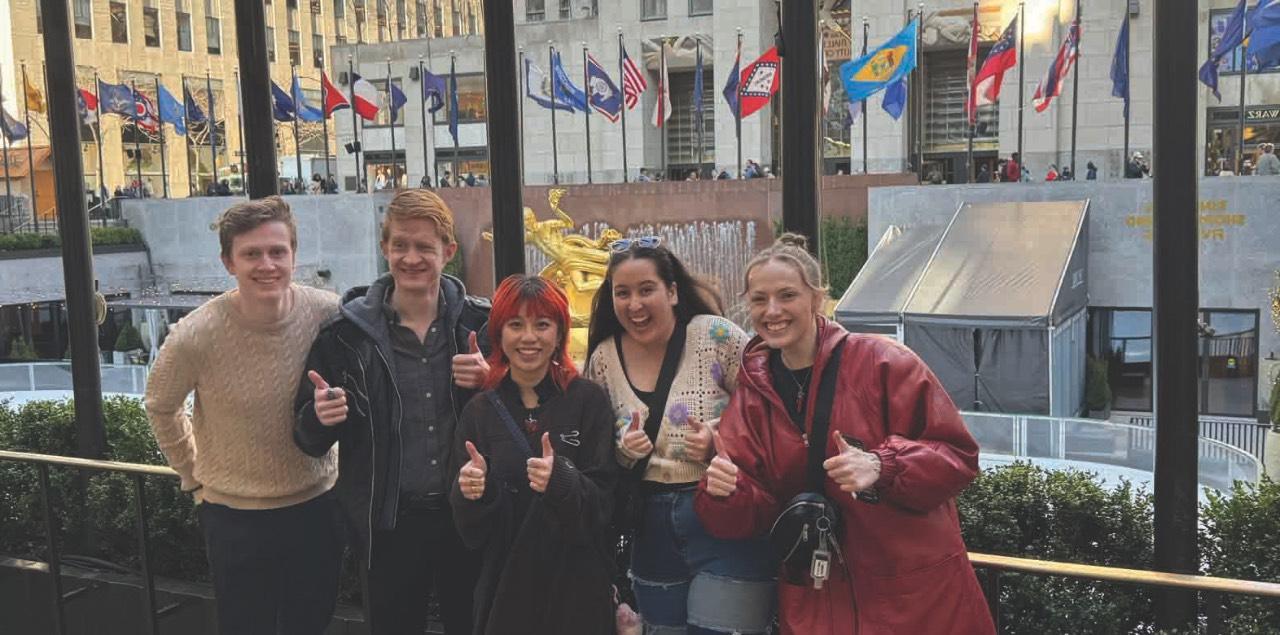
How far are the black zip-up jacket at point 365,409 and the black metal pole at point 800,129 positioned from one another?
139 cm

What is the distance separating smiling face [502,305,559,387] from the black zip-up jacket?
31 cm

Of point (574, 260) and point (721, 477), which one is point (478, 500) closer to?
point (721, 477)

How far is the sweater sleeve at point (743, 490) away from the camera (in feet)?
8.37

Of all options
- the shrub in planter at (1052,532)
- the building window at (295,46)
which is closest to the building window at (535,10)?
the building window at (295,46)

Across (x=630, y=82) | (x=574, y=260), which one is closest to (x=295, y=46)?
(x=630, y=82)

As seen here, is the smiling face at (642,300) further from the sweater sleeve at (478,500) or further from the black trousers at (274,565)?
the black trousers at (274,565)

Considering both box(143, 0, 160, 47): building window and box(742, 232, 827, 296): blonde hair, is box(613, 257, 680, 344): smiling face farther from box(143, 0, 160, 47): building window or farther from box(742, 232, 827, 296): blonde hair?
box(143, 0, 160, 47): building window

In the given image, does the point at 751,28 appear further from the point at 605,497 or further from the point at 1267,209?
the point at 605,497

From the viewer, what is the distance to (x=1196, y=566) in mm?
3281

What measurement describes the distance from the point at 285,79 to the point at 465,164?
13.2 meters

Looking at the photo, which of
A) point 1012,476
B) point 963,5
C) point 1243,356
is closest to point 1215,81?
point 1243,356

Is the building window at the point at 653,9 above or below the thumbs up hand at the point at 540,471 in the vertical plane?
above

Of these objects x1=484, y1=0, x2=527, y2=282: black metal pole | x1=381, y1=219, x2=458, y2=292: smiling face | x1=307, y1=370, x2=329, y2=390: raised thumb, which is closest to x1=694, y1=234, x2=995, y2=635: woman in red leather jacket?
x1=381, y1=219, x2=458, y2=292: smiling face

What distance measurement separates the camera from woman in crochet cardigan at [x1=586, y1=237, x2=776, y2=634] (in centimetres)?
273
